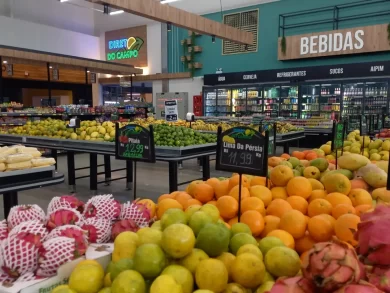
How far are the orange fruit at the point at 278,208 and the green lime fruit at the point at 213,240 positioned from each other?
0.56m

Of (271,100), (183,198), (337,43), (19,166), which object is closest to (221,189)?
(183,198)

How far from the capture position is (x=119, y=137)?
3094 mm

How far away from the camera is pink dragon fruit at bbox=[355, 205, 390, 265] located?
39.6 inches

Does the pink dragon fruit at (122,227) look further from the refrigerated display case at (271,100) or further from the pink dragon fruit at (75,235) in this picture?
the refrigerated display case at (271,100)

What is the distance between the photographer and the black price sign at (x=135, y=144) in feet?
9.47

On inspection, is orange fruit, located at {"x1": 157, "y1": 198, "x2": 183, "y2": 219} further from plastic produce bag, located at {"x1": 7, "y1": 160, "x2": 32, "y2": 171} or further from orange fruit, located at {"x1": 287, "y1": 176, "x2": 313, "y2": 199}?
plastic produce bag, located at {"x1": 7, "y1": 160, "x2": 32, "y2": 171}

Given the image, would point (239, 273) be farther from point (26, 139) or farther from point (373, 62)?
point (373, 62)

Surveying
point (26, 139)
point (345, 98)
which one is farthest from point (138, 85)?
point (26, 139)

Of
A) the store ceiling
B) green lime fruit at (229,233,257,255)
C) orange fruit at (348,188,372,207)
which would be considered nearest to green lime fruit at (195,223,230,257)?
green lime fruit at (229,233,257,255)

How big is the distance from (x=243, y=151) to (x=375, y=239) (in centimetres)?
104

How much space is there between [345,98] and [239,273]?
37.7 ft

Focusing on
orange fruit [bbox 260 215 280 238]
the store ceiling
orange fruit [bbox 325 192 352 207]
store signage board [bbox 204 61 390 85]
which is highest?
the store ceiling

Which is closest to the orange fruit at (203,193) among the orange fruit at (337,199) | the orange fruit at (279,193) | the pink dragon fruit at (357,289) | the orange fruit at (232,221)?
the orange fruit at (232,221)

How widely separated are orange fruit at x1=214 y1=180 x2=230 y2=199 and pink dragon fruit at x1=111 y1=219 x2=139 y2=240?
64cm
